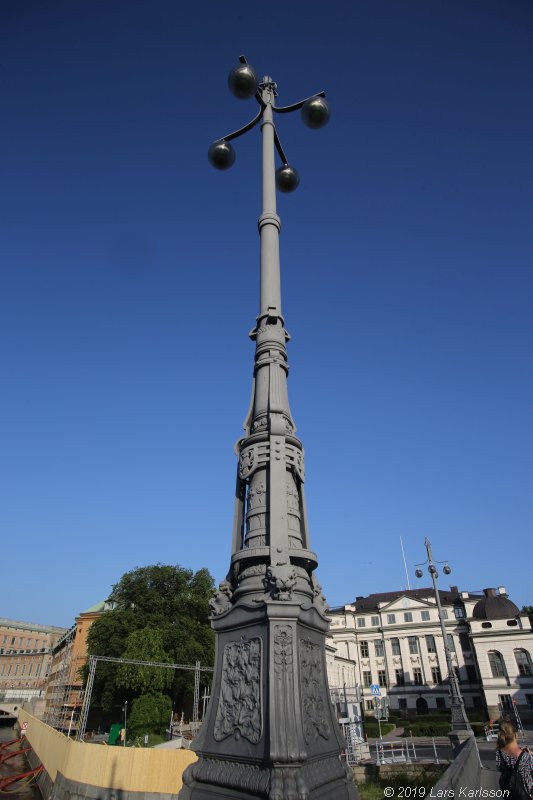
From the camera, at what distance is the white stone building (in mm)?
43531

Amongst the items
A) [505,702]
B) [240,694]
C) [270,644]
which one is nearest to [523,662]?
[505,702]

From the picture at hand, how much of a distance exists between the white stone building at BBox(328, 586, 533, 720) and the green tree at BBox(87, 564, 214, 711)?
Answer: 20.5m

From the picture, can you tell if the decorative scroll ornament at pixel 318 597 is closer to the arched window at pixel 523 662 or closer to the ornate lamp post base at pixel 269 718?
the ornate lamp post base at pixel 269 718

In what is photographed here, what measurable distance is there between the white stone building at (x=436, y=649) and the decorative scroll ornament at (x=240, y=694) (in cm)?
4460

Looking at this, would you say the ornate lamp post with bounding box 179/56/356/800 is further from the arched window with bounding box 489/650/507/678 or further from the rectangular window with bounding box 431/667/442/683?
the rectangular window with bounding box 431/667/442/683

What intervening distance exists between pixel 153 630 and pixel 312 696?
28436 mm

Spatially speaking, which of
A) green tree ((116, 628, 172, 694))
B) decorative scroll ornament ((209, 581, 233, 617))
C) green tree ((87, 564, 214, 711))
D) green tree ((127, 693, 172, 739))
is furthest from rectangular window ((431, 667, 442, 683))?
decorative scroll ornament ((209, 581, 233, 617))

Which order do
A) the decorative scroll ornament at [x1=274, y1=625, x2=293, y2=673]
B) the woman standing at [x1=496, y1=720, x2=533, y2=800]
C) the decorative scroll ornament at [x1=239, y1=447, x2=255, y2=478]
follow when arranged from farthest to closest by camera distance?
the decorative scroll ornament at [x1=239, y1=447, x2=255, y2=478] → the decorative scroll ornament at [x1=274, y1=625, x2=293, y2=673] → the woman standing at [x1=496, y1=720, x2=533, y2=800]

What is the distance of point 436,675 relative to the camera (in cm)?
5028

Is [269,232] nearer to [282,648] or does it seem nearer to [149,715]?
[282,648]

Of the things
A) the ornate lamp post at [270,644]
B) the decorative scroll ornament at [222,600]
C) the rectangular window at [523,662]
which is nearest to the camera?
the ornate lamp post at [270,644]

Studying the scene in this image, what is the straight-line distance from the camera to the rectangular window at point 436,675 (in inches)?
1959

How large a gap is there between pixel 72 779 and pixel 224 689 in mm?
12702

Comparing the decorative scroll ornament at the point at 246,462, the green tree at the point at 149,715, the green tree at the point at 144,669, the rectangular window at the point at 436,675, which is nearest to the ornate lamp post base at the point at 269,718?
the decorative scroll ornament at the point at 246,462
